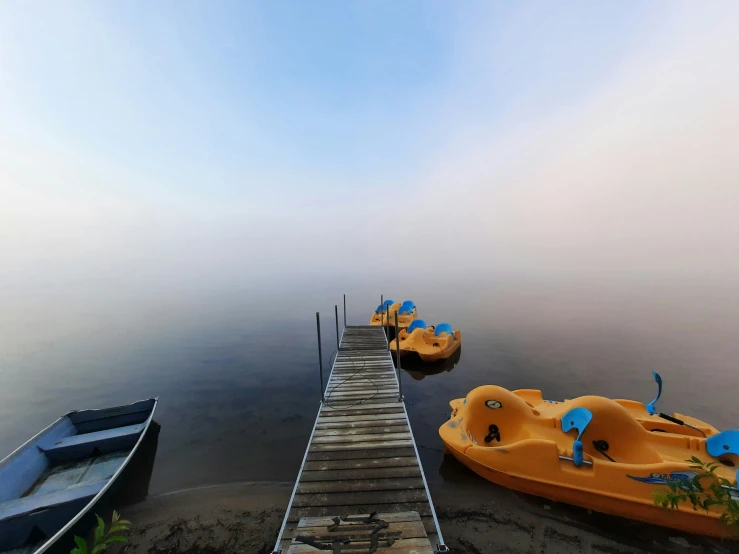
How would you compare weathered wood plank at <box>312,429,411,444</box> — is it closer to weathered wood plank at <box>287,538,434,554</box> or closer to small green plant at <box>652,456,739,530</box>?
weathered wood plank at <box>287,538,434,554</box>

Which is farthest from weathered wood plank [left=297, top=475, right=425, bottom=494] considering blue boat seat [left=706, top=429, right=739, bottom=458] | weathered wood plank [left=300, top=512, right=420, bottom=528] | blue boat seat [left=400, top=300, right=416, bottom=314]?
blue boat seat [left=400, top=300, right=416, bottom=314]

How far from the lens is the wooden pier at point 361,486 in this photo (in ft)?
15.4

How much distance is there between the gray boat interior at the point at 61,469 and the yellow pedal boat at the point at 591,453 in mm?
9561

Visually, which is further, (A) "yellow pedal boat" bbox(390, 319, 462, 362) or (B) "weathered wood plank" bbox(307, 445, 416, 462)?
(A) "yellow pedal boat" bbox(390, 319, 462, 362)

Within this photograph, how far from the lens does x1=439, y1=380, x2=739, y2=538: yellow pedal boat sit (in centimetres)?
649

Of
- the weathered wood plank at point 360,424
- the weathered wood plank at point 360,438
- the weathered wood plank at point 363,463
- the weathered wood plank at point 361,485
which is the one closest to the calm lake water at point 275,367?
the weathered wood plank at point 360,424

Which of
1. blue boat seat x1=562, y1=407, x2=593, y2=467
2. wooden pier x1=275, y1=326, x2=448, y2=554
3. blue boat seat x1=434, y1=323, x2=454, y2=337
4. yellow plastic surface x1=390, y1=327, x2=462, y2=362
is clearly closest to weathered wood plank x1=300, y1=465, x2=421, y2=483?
wooden pier x1=275, y1=326, x2=448, y2=554

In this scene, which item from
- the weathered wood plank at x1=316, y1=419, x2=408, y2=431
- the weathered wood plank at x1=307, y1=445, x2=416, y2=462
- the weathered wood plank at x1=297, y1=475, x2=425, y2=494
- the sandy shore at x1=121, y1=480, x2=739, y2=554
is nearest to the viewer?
the weathered wood plank at x1=297, y1=475, x2=425, y2=494

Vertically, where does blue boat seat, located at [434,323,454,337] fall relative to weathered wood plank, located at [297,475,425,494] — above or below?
above

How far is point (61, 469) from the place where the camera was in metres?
9.05

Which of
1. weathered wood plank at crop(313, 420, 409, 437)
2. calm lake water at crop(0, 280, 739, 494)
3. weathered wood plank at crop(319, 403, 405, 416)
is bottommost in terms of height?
calm lake water at crop(0, 280, 739, 494)

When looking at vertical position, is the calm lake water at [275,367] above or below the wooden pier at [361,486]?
below

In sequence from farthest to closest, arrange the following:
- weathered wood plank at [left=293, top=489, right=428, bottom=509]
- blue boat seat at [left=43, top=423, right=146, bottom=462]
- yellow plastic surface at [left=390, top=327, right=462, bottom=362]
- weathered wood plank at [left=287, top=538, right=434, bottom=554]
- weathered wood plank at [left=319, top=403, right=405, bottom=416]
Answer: yellow plastic surface at [left=390, top=327, right=462, bottom=362]
blue boat seat at [left=43, top=423, right=146, bottom=462]
weathered wood plank at [left=319, top=403, right=405, bottom=416]
weathered wood plank at [left=293, top=489, right=428, bottom=509]
weathered wood plank at [left=287, top=538, right=434, bottom=554]

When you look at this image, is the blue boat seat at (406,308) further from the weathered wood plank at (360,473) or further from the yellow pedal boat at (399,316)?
the weathered wood plank at (360,473)
